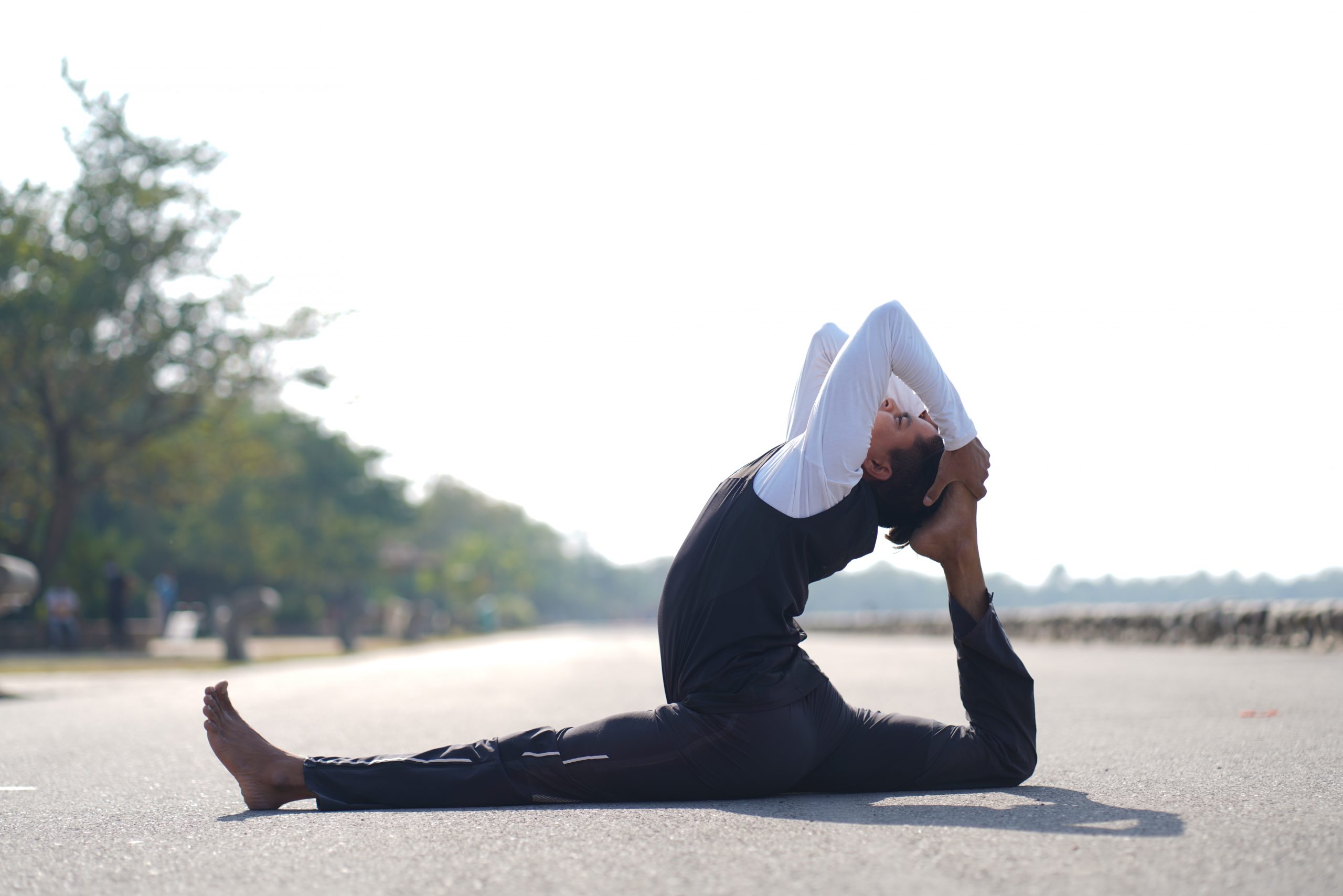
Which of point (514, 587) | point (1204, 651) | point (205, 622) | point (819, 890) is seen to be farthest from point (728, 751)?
point (514, 587)

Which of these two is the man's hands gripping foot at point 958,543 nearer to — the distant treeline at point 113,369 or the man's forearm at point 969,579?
the man's forearm at point 969,579

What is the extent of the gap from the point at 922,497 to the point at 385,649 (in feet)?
95.8

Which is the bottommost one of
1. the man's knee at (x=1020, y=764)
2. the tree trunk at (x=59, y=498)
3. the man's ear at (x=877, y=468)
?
the man's knee at (x=1020, y=764)

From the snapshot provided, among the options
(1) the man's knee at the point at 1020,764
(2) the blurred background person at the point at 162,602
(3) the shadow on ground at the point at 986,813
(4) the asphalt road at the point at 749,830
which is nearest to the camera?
(4) the asphalt road at the point at 749,830

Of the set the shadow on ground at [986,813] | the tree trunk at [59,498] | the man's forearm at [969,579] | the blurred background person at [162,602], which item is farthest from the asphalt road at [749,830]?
the blurred background person at [162,602]

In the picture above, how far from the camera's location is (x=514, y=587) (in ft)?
379

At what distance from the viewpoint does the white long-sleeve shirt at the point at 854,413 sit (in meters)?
3.17

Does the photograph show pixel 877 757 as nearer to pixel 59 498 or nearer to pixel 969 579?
pixel 969 579

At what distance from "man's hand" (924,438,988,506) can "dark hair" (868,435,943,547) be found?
0.02 meters

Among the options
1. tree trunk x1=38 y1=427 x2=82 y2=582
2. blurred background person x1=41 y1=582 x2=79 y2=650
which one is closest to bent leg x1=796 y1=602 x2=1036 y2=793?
blurred background person x1=41 y1=582 x2=79 y2=650

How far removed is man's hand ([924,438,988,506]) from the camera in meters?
3.37

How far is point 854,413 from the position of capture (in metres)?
3.17

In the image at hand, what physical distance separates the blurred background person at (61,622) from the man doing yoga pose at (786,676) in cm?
2261

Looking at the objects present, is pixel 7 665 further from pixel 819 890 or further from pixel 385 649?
pixel 819 890
